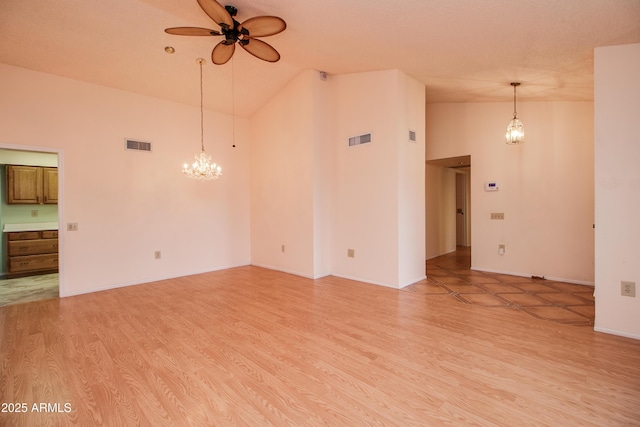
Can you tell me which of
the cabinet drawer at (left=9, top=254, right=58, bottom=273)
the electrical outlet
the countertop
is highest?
the countertop

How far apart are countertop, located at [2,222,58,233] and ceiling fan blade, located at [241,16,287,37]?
20.0 ft

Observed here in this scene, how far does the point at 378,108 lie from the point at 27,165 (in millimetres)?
6882

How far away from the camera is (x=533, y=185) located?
490 centimetres

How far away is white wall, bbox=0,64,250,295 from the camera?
413 cm

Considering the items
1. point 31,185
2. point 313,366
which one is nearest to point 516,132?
point 313,366

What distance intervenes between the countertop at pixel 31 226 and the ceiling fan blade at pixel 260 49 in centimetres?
583

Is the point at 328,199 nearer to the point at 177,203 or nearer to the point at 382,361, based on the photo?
the point at 177,203

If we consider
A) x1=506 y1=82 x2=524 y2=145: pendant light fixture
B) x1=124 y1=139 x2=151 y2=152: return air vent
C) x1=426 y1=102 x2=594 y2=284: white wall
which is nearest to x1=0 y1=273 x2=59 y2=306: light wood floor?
x1=124 y1=139 x2=151 y2=152: return air vent

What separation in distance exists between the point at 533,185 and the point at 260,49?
15.6 ft

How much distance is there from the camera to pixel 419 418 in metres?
1.74

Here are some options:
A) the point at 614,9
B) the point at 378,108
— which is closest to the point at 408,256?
the point at 378,108

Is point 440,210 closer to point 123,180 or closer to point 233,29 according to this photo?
point 233,29

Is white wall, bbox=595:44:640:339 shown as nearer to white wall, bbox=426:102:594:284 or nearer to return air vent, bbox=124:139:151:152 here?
white wall, bbox=426:102:594:284

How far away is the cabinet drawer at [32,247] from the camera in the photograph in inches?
219
